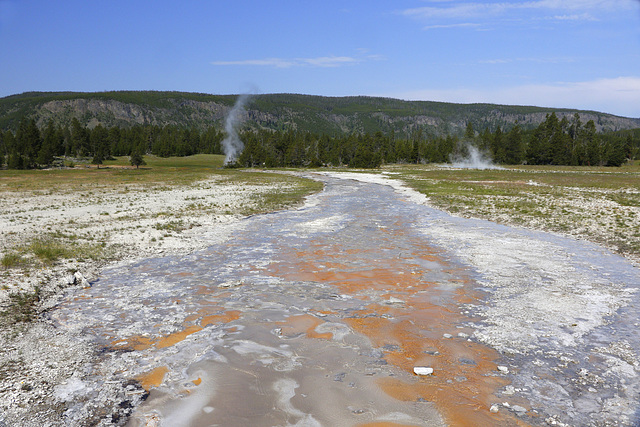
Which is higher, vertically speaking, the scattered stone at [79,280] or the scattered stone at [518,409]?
the scattered stone at [518,409]

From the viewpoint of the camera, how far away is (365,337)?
7859 millimetres

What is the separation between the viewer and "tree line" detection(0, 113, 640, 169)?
116188 millimetres

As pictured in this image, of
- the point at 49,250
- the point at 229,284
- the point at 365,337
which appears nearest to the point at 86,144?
the point at 49,250

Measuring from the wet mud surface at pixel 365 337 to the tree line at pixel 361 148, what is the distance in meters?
106

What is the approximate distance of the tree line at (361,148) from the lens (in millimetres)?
116188

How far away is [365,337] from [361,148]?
402ft

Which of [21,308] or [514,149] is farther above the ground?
[514,149]

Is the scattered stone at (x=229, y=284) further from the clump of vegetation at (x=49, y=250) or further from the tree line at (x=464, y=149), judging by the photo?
the tree line at (x=464, y=149)

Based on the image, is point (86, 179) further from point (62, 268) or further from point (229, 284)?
point (229, 284)

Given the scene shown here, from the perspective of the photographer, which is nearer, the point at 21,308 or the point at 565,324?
the point at 565,324

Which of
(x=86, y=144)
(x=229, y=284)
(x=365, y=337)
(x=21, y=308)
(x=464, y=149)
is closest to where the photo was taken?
(x=365, y=337)

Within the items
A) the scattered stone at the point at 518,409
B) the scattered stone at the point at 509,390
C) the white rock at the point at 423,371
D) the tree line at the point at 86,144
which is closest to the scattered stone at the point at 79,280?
the white rock at the point at 423,371

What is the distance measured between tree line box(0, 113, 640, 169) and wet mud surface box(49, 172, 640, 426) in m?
106

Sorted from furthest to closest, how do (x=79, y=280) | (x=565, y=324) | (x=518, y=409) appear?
1. (x=79, y=280)
2. (x=565, y=324)
3. (x=518, y=409)
